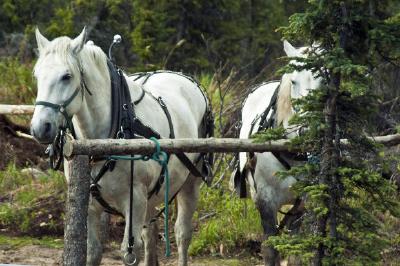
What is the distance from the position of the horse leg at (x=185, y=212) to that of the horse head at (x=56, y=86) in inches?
87.0

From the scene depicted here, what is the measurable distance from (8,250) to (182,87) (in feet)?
8.59

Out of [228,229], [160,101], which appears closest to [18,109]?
[228,229]

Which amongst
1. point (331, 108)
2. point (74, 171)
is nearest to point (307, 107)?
point (331, 108)

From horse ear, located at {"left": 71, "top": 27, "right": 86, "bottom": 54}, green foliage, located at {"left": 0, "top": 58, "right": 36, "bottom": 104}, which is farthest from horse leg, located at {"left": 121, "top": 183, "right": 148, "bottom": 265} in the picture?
green foliage, located at {"left": 0, "top": 58, "right": 36, "bottom": 104}

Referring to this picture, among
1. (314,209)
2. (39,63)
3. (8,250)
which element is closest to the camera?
(314,209)

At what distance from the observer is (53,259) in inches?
336

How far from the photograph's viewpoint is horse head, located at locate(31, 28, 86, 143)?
17.4 ft

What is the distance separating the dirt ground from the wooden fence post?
337cm

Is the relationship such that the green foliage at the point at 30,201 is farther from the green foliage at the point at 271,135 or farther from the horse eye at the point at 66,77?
the green foliage at the point at 271,135

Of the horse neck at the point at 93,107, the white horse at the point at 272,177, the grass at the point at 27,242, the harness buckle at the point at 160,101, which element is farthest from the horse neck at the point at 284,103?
the grass at the point at 27,242

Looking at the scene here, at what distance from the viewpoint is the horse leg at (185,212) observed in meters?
7.58

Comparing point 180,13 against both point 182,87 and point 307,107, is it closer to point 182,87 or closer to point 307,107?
point 182,87

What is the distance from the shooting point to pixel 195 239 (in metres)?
8.99

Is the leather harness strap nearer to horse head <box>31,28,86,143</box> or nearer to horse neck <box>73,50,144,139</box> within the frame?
horse neck <box>73,50,144,139</box>
